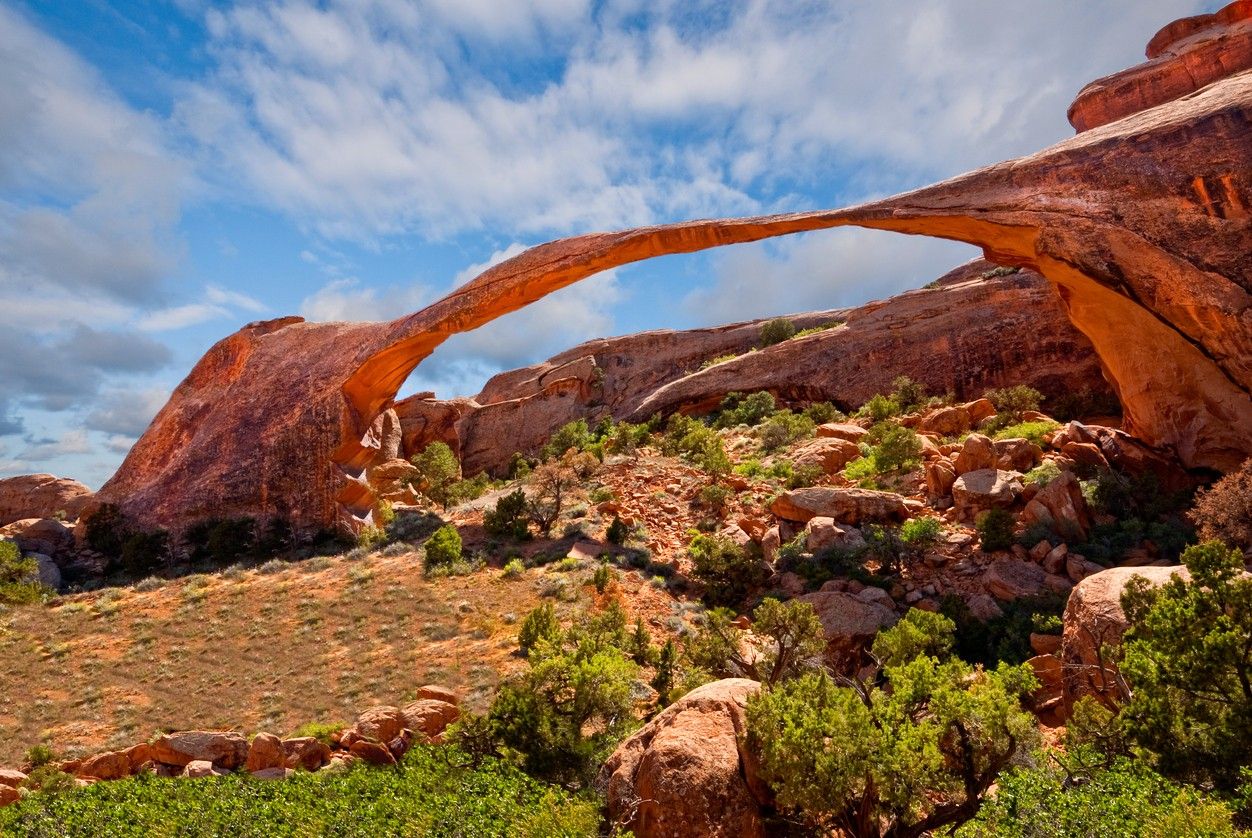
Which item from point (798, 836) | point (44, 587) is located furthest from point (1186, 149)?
point (44, 587)

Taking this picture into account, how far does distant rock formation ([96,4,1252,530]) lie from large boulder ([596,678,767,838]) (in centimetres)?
1191

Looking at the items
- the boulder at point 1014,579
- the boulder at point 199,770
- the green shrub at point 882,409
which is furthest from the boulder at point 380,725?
the green shrub at point 882,409

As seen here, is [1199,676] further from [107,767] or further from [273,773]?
[107,767]

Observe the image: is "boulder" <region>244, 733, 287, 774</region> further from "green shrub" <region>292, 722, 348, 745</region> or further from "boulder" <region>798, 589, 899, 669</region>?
"boulder" <region>798, 589, 899, 669</region>

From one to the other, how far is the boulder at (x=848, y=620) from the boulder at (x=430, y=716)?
495 centimetres

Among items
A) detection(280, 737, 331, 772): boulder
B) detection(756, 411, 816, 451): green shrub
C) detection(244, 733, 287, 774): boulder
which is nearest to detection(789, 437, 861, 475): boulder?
detection(756, 411, 816, 451): green shrub

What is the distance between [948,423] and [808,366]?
762 centimetres

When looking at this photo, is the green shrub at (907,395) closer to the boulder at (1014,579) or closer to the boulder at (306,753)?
the boulder at (1014,579)

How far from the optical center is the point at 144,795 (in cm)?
725

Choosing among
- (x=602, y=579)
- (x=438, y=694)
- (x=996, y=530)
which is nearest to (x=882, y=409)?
(x=996, y=530)

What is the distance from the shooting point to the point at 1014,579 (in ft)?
36.9

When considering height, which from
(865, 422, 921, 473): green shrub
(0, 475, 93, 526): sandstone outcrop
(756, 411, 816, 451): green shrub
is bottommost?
(865, 422, 921, 473): green shrub

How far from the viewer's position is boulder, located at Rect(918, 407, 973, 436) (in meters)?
19.0

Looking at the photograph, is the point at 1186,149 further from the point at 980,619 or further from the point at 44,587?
the point at 44,587
